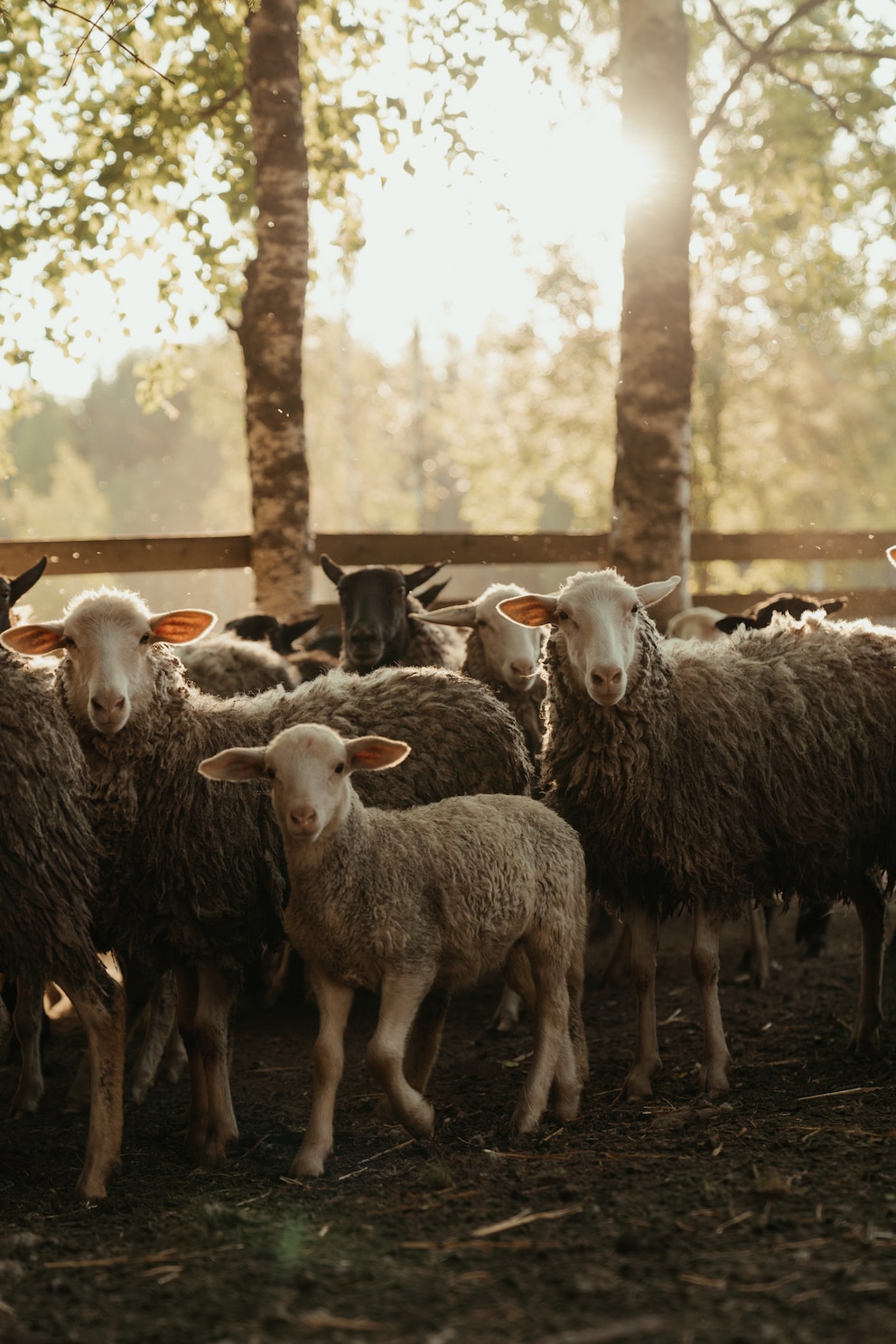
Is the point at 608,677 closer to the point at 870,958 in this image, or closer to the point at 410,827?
the point at 410,827

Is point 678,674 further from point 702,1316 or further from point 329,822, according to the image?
point 702,1316

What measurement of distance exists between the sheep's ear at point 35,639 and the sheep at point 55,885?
8.2 inches

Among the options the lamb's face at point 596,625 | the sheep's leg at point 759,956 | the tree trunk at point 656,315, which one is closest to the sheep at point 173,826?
the lamb's face at point 596,625

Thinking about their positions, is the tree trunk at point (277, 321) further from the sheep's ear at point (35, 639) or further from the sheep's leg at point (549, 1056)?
the sheep's leg at point (549, 1056)

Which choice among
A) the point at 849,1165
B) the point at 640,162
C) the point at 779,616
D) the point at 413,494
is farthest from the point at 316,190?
the point at 413,494

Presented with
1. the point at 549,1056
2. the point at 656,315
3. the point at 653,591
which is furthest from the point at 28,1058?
the point at 656,315

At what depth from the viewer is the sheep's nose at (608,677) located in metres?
4.45

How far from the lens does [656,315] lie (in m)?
7.77

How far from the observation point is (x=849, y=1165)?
11.4 ft

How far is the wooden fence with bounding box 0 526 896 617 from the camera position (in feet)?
28.4

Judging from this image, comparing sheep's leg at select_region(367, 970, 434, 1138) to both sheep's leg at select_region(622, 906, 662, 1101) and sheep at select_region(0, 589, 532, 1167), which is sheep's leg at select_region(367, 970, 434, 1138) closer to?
sheep at select_region(0, 589, 532, 1167)

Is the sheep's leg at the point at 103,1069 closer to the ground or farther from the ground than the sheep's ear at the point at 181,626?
closer to the ground

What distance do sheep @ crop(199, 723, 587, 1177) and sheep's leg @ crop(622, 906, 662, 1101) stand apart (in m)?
0.31

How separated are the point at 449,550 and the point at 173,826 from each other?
588 centimetres
